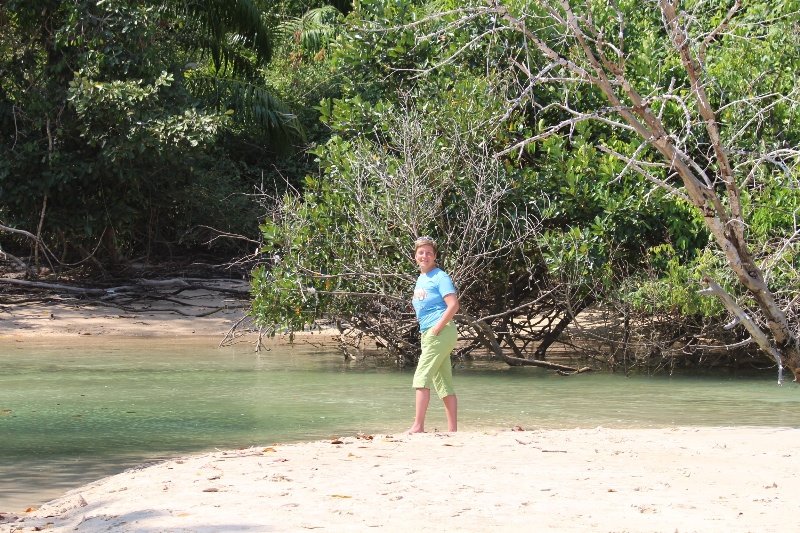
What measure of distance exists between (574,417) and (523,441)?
294 centimetres

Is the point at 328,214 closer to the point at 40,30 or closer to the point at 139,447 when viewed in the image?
the point at 139,447

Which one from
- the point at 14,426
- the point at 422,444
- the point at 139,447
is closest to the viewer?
the point at 422,444

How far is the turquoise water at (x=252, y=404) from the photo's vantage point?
31.1 ft

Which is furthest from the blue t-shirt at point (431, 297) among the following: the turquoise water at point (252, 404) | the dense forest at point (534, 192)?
the dense forest at point (534, 192)

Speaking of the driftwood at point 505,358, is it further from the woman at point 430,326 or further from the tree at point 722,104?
the woman at point 430,326

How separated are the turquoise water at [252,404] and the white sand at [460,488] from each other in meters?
1.22

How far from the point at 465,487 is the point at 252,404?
5.80 metres

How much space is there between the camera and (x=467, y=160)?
13992 millimetres

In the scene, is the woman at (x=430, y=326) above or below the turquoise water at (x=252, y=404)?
above

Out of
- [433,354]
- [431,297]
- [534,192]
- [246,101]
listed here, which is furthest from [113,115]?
[433,354]

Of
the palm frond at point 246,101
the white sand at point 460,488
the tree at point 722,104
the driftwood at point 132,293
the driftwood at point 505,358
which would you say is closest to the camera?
the white sand at point 460,488

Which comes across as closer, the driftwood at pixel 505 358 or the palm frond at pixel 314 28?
the driftwood at pixel 505 358

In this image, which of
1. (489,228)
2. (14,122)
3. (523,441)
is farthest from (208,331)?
(523,441)

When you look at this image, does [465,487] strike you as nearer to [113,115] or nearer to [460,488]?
[460,488]
